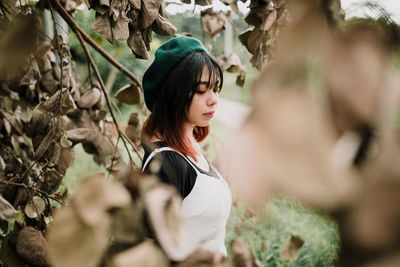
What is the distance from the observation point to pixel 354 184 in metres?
0.17

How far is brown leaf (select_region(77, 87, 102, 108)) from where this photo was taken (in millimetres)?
1393

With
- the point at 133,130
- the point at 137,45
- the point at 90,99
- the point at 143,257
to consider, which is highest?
the point at 143,257

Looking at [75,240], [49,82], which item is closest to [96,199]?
[75,240]

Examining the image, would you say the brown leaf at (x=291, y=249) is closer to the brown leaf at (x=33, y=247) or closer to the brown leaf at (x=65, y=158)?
the brown leaf at (x=33, y=247)

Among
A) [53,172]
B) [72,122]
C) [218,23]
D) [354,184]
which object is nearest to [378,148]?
[354,184]

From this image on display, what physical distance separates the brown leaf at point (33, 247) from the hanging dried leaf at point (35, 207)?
1.28 feet

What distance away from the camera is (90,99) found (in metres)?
1.40

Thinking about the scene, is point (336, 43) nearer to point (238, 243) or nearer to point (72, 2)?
point (238, 243)

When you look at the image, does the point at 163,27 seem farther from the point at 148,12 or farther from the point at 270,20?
the point at 270,20

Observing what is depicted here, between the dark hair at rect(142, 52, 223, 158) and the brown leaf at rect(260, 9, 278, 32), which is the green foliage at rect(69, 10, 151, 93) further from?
the brown leaf at rect(260, 9, 278, 32)

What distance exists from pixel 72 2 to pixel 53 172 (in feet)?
1.80

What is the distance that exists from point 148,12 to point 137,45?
0.06m

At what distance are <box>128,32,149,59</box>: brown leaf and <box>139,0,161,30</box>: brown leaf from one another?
0.02 meters

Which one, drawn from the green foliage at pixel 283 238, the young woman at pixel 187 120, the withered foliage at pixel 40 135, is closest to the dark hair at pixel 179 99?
the young woman at pixel 187 120
